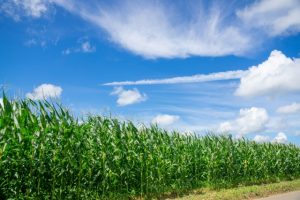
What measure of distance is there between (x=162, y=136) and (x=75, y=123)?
246 inches

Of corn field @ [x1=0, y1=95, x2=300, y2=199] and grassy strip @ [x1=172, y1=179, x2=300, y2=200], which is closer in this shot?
corn field @ [x1=0, y1=95, x2=300, y2=199]

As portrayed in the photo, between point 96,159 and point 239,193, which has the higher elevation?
point 96,159

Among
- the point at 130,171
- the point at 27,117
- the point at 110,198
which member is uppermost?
the point at 27,117

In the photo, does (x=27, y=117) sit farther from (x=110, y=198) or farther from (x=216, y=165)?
(x=216, y=165)

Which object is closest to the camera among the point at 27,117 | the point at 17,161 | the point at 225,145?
the point at 17,161

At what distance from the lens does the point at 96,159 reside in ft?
53.7

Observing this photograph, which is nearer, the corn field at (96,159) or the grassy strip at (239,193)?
the corn field at (96,159)

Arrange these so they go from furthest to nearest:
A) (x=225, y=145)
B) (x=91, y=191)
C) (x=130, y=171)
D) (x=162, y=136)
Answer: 1. (x=225, y=145)
2. (x=162, y=136)
3. (x=130, y=171)
4. (x=91, y=191)

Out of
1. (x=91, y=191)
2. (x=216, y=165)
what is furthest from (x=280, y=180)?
(x=91, y=191)

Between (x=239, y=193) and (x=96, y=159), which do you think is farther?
(x=239, y=193)

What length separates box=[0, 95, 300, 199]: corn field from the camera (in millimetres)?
13680

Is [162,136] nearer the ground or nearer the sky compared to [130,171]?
nearer the sky

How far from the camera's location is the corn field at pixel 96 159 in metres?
13.7

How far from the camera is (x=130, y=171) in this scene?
17734mm
